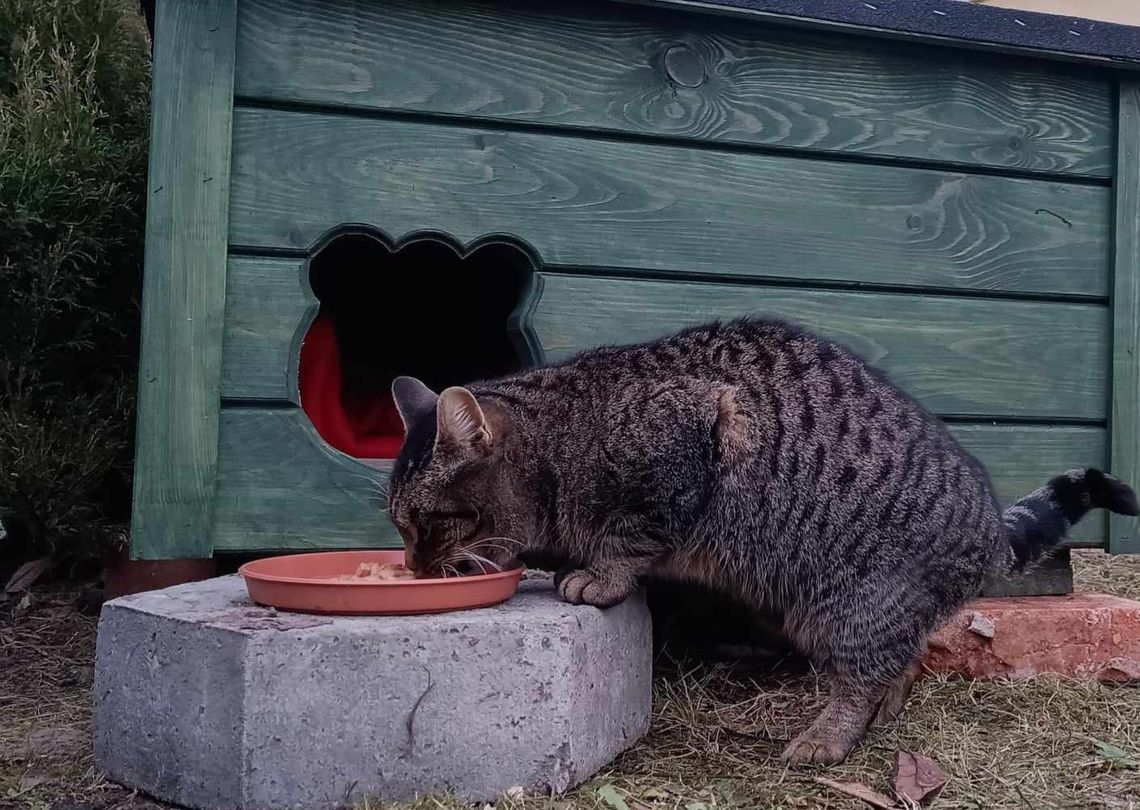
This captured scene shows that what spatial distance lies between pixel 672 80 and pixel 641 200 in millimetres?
353

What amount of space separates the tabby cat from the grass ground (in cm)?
18

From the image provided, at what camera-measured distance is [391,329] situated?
14.4 ft

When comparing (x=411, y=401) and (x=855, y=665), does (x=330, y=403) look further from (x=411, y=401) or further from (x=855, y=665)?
(x=855, y=665)

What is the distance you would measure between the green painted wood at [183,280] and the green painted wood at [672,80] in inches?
4.5

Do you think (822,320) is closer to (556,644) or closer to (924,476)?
(924,476)

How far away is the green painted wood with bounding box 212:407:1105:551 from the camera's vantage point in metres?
2.62

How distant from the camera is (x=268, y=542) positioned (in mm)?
2654

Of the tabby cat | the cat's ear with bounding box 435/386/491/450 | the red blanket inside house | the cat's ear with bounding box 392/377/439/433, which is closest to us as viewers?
the cat's ear with bounding box 435/386/491/450

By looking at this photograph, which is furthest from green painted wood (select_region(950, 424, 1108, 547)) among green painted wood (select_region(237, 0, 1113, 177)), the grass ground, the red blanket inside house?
the red blanket inside house

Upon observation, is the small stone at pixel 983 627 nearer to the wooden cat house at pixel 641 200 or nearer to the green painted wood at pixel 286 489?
the wooden cat house at pixel 641 200

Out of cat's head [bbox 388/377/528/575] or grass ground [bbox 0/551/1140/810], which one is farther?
cat's head [bbox 388/377/528/575]

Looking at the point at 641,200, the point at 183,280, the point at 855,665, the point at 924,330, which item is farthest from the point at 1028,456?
the point at 183,280

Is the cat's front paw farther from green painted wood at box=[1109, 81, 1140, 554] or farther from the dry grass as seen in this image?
the dry grass

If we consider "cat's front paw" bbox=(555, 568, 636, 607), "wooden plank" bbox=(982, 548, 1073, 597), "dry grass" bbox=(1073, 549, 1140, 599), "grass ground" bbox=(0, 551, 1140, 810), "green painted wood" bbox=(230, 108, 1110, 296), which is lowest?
"grass ground" bbox=(0, 551, 1140, 810)
